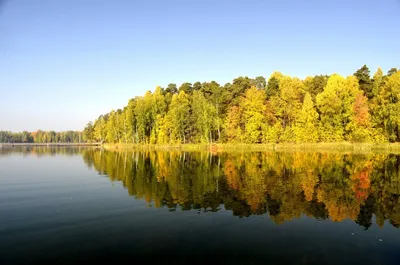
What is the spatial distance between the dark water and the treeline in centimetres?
5391

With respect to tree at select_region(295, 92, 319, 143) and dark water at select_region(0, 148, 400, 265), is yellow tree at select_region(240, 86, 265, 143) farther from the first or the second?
dark water at select_region(0, 148, 400, 265)

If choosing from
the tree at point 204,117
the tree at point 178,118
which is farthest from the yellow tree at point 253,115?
the tree at point 178,118

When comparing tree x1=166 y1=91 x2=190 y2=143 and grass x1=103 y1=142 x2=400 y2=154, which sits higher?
tree x1=166 y1=91 x2=190 y2=143

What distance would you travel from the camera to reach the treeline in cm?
7462

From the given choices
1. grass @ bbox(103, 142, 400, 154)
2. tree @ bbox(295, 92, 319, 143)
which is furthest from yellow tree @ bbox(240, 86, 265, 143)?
tree @ bbox(295, 92, 319, 143)

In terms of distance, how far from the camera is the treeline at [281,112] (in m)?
74.6

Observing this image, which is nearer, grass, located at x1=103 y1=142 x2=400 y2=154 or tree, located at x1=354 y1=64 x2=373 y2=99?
grass, located at x1=103 y1=142 x2=400 y2=154

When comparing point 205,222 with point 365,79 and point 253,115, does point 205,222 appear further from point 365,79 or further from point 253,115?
point 365,79

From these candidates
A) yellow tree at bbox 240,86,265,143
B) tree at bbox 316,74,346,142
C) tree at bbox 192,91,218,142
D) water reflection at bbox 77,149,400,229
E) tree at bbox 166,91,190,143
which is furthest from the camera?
tree at bbox 166,91,190,143

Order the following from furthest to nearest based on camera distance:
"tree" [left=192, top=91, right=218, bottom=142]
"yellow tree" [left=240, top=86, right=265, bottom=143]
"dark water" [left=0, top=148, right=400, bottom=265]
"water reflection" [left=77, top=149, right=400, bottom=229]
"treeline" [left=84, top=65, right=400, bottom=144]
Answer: "tree" [left=192, top=91, right=218, bottom=142] → "yellow tree" [left=240, top=86, right=265, bottom=143] → "treeline" [left=84, top=65, right=400, bottom=144] → "water reflection" [left=77, top=149, right=400, bottom=229] → "dark water" [left=0, top=148, right=400, bottom=265]

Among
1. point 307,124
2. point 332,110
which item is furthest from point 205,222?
point 332,110

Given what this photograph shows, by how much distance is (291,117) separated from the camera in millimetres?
88875

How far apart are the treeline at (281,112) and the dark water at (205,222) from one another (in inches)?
2122

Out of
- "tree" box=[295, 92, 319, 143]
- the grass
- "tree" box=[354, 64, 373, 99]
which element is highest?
"tree" box=[354, 64, 373, 99]
